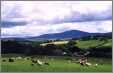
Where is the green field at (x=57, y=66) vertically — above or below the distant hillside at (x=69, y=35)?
below

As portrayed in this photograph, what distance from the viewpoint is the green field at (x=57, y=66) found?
4492 mm

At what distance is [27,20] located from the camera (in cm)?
452

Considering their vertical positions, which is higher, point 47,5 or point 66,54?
point 47,5

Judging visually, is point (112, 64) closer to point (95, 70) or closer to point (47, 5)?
point (95, 70)

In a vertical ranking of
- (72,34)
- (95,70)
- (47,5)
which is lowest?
(95,70)

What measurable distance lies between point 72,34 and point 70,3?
34 cm

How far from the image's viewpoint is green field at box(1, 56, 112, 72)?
4.49m

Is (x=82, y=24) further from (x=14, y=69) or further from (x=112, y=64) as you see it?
(x=14, y=69)

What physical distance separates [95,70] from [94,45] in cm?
27

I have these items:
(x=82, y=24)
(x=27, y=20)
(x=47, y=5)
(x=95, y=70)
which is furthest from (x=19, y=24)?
(x=95, y=70)

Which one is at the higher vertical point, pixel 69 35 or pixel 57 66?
pixel 69 35

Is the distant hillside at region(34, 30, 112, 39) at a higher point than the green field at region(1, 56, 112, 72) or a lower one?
higher

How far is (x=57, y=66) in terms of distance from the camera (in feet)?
14.8

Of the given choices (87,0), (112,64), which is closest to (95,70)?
(112,64)
